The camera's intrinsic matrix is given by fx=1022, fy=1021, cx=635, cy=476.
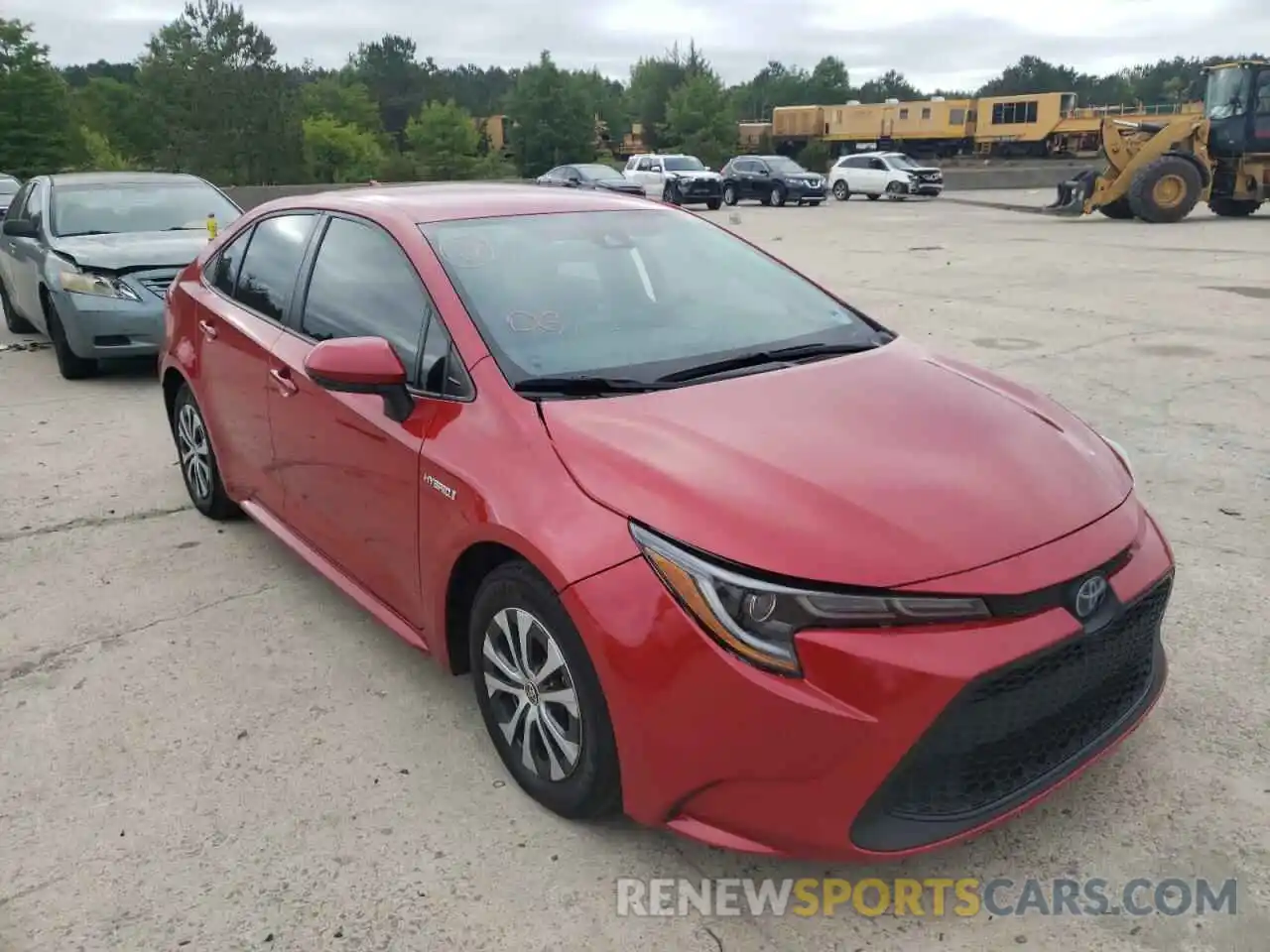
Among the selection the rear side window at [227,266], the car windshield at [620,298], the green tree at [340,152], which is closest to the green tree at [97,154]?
the green tree at [340,152]

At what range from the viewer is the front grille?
2.13 meters

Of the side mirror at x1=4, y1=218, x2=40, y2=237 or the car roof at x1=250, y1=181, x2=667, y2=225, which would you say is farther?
the side mirror at x1=4, y1=218, x2=40, y2=237

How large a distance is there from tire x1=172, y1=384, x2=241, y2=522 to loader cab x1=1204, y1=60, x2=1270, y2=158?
71.6 feet

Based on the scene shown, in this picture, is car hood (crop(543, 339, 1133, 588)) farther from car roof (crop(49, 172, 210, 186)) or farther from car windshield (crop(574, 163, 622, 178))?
car windshield (crop(574, 163, 622, 178))

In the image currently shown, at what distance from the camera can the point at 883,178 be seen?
34.1 m

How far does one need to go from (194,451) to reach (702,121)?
72.0m

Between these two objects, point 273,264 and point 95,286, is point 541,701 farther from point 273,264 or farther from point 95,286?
point 95,286

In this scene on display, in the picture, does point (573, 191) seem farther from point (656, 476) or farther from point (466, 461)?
point (656, 476)

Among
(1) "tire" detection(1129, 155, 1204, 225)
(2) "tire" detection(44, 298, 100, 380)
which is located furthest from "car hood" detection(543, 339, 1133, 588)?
(1) "tire" detection(1129, 155, 1204, 225)

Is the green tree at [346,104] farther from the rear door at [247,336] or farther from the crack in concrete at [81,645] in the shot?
the crack in concrete at [81,645]

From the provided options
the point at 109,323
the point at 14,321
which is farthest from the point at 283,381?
the point at 14,321

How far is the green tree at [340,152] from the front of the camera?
64.6 m

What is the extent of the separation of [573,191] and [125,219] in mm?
6138

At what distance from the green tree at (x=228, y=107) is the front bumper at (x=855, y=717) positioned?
173ft
